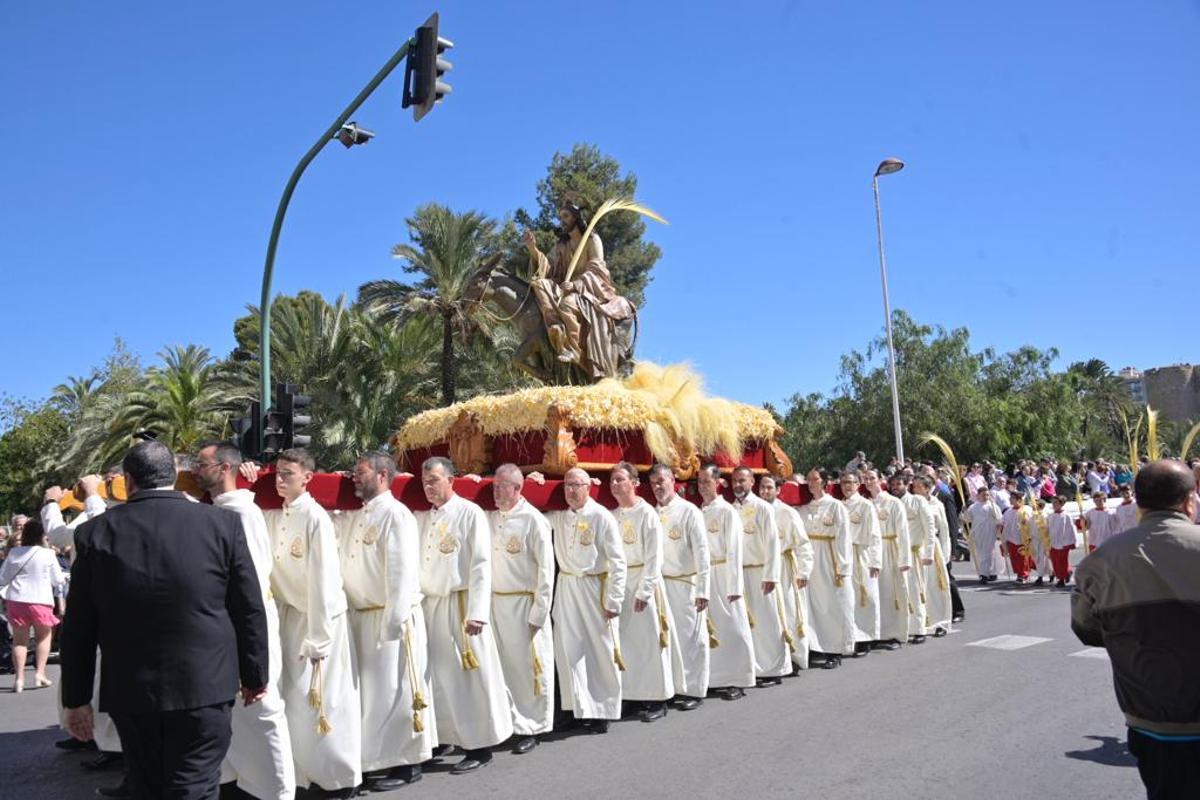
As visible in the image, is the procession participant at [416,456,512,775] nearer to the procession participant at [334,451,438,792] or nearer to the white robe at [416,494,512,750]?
the white robe at [416,494,512,750]

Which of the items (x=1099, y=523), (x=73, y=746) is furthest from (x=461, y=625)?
(x=1099, y=523)

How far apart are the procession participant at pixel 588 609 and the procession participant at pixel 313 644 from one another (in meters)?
1.91

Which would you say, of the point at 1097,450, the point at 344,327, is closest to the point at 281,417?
the point at 344,327

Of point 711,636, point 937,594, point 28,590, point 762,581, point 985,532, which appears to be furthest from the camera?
point 985,532

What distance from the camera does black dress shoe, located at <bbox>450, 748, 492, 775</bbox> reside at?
5.99m

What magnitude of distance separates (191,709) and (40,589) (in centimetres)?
785

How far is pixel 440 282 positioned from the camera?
23.1 meters

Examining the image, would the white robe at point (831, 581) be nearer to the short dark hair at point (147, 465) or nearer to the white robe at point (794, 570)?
the white robe at point (794, 570)

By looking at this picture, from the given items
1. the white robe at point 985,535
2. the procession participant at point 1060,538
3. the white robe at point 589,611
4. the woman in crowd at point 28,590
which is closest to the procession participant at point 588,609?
the white robe at point 589,611

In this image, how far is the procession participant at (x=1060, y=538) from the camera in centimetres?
1548

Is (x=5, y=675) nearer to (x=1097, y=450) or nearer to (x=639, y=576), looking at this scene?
(x=639, y=576)

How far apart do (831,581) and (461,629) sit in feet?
15.9

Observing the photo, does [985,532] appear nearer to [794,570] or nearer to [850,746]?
[794,570]

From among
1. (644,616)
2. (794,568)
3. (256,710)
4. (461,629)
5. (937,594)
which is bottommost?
(937,594)
